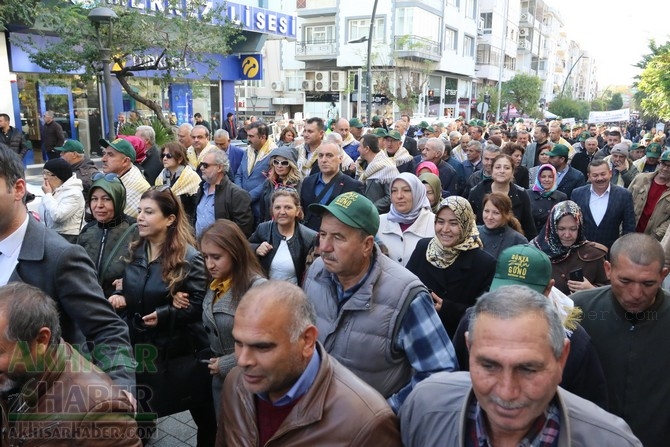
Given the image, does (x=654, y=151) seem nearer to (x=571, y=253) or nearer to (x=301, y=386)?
(x=571, y=253)

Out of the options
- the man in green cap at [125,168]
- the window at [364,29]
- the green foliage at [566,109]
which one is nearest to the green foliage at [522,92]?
the green foliage at [566,109]

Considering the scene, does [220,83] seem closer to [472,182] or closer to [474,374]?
[472,182]

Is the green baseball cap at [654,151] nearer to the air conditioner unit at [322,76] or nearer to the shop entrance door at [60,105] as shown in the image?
the shop entrance door at [60,105]

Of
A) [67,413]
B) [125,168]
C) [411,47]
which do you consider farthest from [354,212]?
[411,47]

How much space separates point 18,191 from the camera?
234 centimetres

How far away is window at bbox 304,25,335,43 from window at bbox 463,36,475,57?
44.3ft

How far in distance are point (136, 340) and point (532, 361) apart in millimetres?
2820

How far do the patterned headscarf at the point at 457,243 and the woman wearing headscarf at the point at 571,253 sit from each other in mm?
728

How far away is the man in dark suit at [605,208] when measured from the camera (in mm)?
5953

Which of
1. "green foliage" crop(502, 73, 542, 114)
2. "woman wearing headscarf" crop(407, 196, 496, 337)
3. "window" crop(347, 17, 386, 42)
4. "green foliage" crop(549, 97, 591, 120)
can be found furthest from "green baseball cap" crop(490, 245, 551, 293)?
"green foliage" crop(549, 97, 591, 120)

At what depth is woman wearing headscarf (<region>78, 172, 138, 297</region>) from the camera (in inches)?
155

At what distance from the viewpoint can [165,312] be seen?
138 inches

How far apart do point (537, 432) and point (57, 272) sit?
197 cm

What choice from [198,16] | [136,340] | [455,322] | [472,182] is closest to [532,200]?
[472,182]
